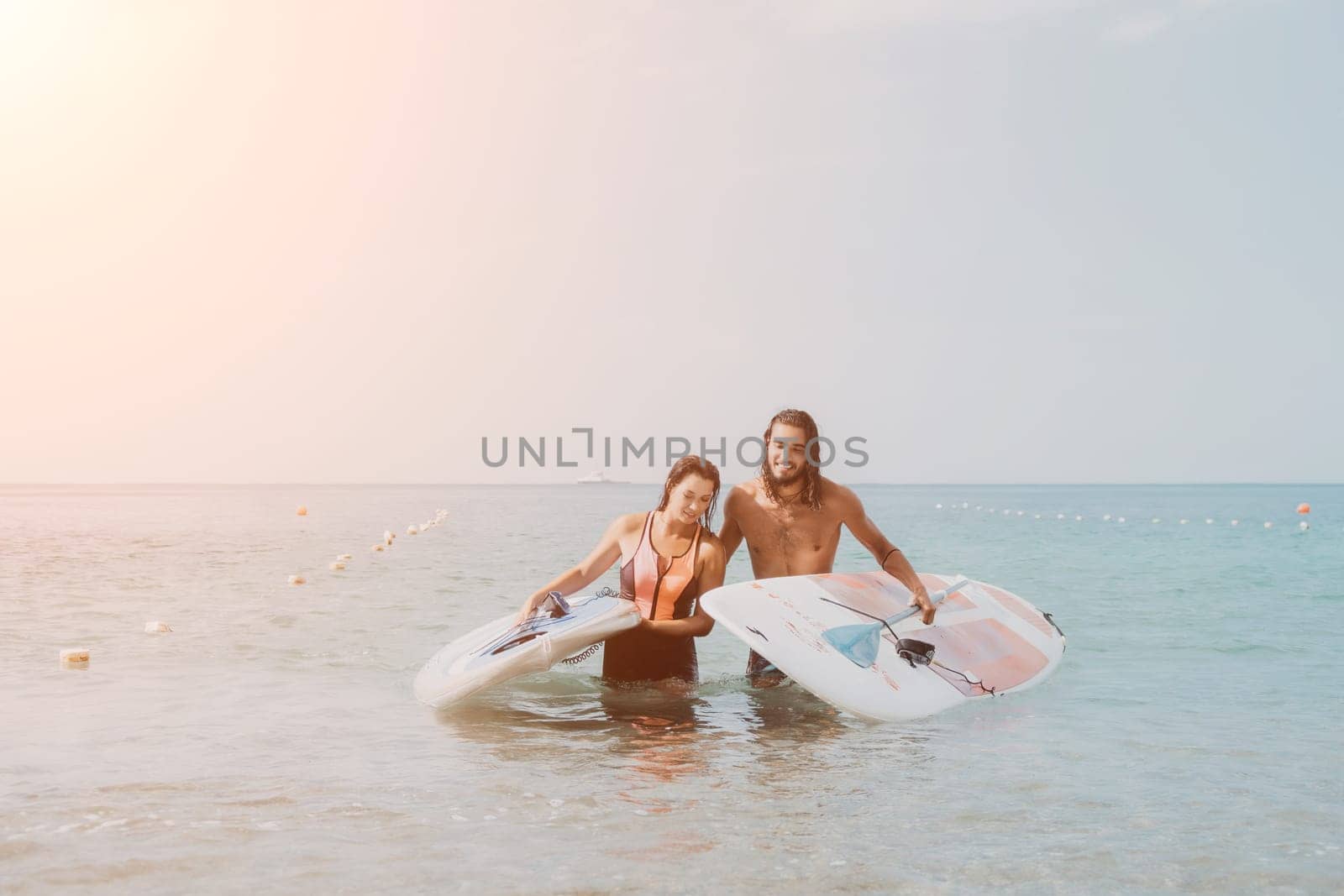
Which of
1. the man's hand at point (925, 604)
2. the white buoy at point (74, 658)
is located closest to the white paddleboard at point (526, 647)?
the man's hand at point (925, 604)

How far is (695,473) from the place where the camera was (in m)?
5.30

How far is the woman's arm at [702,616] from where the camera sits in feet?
17.9

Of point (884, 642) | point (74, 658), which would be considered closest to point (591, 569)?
point (884, 642)

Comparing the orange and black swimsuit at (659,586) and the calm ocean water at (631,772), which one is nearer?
the calm ocean water at (631,772)

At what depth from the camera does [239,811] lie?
12.9 feet

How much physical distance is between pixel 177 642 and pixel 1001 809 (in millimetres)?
6244

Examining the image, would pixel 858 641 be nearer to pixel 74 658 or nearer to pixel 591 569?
pixel 591 569

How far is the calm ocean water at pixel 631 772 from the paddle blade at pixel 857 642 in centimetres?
31

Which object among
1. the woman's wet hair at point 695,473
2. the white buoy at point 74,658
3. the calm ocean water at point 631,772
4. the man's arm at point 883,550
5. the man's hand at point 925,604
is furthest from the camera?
the white buoy at point 74,658

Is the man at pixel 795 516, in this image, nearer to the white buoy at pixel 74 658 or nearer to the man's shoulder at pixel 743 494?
the man's shoulder at pixel 743 494

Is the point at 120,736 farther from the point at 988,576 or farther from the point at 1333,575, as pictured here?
the point at 1333,575

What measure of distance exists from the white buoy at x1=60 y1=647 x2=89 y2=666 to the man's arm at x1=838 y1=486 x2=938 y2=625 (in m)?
4.71

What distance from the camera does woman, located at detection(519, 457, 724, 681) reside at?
5438 mm

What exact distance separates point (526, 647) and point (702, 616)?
857 millimetres
